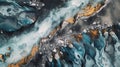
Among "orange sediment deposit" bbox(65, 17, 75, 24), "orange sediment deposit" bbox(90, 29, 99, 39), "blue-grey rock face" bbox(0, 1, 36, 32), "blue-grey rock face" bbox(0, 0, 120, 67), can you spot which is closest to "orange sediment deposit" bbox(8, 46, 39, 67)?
"blue-grey rock face" bbox(0, 0, 120, 67)

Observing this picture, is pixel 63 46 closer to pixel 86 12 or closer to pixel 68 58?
pixel 68 58

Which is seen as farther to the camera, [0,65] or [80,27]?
[80,27]

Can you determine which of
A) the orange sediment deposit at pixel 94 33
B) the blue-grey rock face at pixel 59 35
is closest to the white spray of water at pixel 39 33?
the blue-grey rock face at pixel 59 35

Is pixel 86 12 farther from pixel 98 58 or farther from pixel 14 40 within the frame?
pixel 14 40

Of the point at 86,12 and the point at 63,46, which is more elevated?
the point at 86,12

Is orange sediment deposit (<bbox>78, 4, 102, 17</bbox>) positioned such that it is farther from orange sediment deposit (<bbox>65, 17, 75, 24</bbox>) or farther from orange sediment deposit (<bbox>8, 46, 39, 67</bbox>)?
orange sediment deposit (<bbox>8, 46, 39, 67</bbox>)

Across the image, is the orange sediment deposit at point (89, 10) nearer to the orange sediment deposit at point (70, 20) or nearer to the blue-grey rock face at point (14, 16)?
the orange sediment deposit at point (70, 20)

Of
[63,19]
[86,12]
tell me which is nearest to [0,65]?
[63,19]

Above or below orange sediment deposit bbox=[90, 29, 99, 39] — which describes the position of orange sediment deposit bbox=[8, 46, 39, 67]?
below
